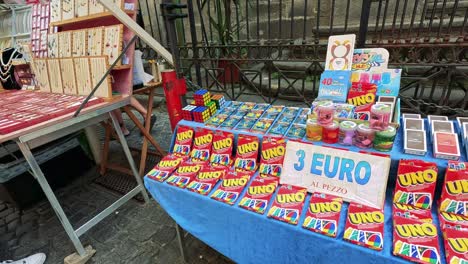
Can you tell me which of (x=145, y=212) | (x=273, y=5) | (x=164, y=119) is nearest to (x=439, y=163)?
(x=145, y=212)

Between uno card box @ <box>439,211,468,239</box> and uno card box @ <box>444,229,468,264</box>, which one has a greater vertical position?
uno card box @ <box>439,211,468,239</box>

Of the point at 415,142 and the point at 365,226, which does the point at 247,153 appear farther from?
the point at 415,142

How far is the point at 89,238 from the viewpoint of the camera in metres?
2.17

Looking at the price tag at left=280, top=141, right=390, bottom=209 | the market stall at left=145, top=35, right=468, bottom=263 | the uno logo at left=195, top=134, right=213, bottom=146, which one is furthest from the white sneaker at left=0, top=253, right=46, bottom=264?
the price tag at left=280, top=141, right=390, bottom=209

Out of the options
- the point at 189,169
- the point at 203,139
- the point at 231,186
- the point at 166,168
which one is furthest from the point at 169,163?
the point at 231,186

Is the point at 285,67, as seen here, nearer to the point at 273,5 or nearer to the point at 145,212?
the point at 273,5

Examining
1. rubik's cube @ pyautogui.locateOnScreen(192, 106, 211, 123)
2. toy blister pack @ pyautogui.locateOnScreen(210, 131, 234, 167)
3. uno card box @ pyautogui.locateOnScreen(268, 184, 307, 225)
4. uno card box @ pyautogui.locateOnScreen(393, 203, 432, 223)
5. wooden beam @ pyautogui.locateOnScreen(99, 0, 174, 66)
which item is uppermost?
wooden beam @ pyautogui.locateOnScreen(99, 0, 174, 66)

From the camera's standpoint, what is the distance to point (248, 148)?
5.33 feet

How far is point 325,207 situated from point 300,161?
0.30 meters

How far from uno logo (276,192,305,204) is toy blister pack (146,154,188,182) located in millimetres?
820

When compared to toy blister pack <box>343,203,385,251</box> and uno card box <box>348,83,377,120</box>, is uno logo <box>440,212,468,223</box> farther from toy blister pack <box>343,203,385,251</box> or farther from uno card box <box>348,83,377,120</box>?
uno card box <box>348,83,377,120</box>

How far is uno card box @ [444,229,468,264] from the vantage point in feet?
2.99

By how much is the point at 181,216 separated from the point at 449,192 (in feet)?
5.04

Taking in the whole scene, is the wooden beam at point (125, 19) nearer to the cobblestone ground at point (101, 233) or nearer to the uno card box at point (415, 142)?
the cobblestone ground at point (101, 233)
